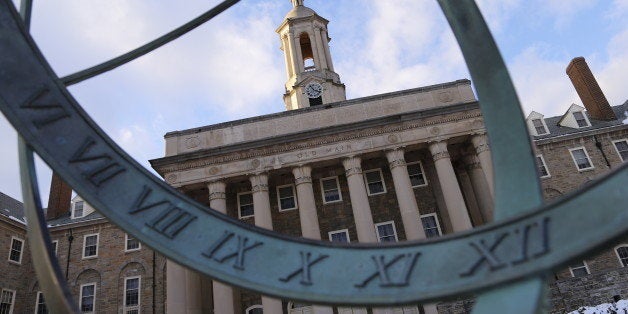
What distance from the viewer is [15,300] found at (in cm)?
3425

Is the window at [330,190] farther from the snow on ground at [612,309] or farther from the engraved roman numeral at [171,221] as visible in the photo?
the engraved roman numeral at [171,221]

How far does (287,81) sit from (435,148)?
18.3 metres

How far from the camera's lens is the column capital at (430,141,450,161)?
29.2m

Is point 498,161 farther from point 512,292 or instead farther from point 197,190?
point 197,190

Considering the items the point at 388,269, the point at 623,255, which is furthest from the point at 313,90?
the point at 388,269

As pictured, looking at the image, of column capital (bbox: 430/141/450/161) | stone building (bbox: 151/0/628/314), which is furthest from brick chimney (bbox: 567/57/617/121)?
column capital (bbox: 430/141/450/161)

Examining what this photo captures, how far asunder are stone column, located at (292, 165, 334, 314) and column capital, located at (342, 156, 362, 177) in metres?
2.27

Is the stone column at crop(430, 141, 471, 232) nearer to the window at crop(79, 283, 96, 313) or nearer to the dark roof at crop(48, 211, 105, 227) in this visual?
the window at crop(79, 283, 96, 313)

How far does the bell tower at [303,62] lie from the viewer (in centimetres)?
4047

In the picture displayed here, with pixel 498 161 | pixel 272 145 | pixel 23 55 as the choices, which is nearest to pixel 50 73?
pixel 23 55

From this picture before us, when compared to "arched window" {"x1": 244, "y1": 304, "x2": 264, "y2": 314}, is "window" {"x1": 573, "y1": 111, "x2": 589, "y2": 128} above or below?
above

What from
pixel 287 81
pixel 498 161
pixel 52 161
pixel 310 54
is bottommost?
pixel 498 161

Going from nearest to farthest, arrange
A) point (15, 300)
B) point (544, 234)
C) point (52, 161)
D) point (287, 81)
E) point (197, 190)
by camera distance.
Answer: point (544, 234), point (52, 161), point (197, 190), point (15, 300), point (287, 81)

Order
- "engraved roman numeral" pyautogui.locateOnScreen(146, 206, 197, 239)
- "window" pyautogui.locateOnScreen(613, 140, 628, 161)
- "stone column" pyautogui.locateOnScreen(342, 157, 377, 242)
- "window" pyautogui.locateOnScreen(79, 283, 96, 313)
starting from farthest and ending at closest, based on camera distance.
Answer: "window" pyautogui.locateOnScreen(613, 140, 628, 161) < "window" pyautogui.locateOnScreen(79, 283, 96, 313) < "stone column" pyautogui.locateOnScreen(342, 157, 377, 242) < "engraved roman numeral" pyautogui.locateOnScreen(146, 206, 197, 239)
